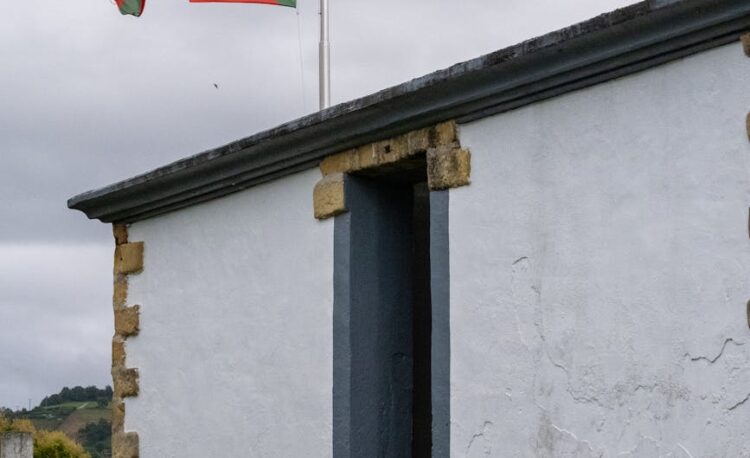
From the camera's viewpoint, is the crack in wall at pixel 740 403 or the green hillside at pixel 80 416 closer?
the crack in wall at pixel 740 403

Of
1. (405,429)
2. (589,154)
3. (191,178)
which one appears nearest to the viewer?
(589,154)

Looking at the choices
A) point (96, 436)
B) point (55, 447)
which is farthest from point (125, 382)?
point (96, 436)

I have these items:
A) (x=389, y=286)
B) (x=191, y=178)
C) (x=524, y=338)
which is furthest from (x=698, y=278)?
(x=191, y=178)

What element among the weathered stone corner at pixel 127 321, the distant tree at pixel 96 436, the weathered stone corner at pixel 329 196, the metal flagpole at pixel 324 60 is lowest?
the distant tree at pixel 96 436

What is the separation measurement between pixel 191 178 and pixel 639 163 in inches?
136

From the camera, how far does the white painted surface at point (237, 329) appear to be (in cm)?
817

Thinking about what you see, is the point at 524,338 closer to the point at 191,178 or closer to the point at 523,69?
the point at 523,69

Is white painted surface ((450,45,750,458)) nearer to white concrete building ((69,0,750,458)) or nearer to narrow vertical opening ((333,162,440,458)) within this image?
white concrete building ((69,0,750,458))

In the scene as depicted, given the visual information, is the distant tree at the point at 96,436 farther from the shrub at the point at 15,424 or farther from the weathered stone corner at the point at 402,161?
the weathered stone corner at the point at 402,161

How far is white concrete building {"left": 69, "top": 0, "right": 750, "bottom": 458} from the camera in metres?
6.25

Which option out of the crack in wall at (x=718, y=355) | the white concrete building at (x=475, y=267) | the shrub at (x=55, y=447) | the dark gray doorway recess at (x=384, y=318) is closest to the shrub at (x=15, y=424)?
the shrub at (x=55, y=447)

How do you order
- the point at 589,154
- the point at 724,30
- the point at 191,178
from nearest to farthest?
the point at 724,30
the point at 589,154
the point at 191,178

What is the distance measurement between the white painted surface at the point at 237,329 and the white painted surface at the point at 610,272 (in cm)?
113

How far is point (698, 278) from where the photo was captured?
6.22 meters
